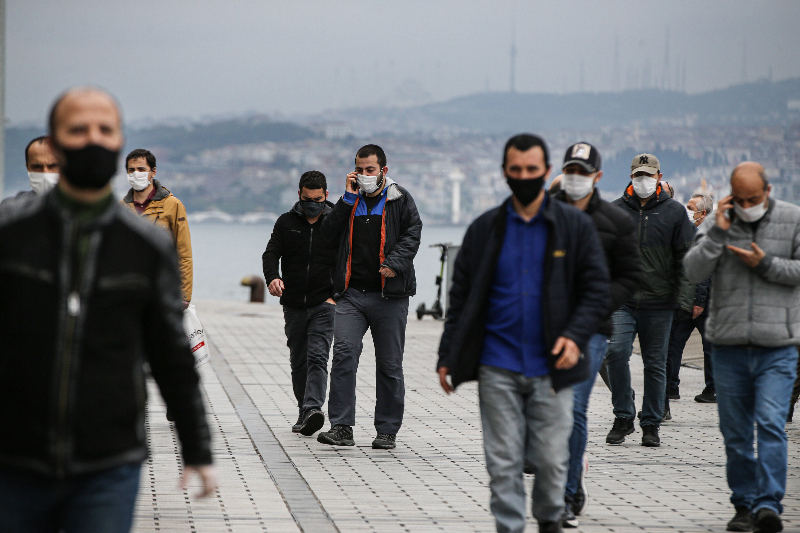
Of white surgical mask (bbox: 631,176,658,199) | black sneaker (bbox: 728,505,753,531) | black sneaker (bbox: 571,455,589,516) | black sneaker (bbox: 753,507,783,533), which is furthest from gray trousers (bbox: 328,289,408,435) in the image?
black sneaker (bbox: 753,507,783,533)

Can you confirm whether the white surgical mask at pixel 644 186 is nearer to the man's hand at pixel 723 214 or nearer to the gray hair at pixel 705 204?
the man's hand at pixel 723 214

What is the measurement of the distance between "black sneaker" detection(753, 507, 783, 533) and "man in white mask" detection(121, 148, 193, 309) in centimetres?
417

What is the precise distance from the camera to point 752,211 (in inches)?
226

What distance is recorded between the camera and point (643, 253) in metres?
8.41

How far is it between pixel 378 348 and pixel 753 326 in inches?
127

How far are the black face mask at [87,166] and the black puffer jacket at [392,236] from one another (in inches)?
202

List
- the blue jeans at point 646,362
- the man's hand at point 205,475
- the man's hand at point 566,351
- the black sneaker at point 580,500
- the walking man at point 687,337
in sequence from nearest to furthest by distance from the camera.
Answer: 1. the man's hand at point 205,475
2. the man's hand at point 566,351
3. the black sneaker at point 580,500
4. the blue jeans at point 646,362
5. the walking man at point 687,337

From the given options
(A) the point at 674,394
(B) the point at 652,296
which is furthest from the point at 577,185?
(A) the point at 674,394

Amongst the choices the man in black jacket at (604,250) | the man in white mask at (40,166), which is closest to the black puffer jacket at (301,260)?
the man in white mask at (40,166)

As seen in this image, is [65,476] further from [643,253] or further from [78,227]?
[643,253]

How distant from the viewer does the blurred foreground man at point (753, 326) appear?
5656 millimetres

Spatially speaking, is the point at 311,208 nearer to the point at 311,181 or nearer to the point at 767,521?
the point at 311,181

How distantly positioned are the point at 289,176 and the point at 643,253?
4409 inches

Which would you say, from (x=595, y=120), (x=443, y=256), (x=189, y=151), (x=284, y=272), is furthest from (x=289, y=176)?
(x=284, y=272)
